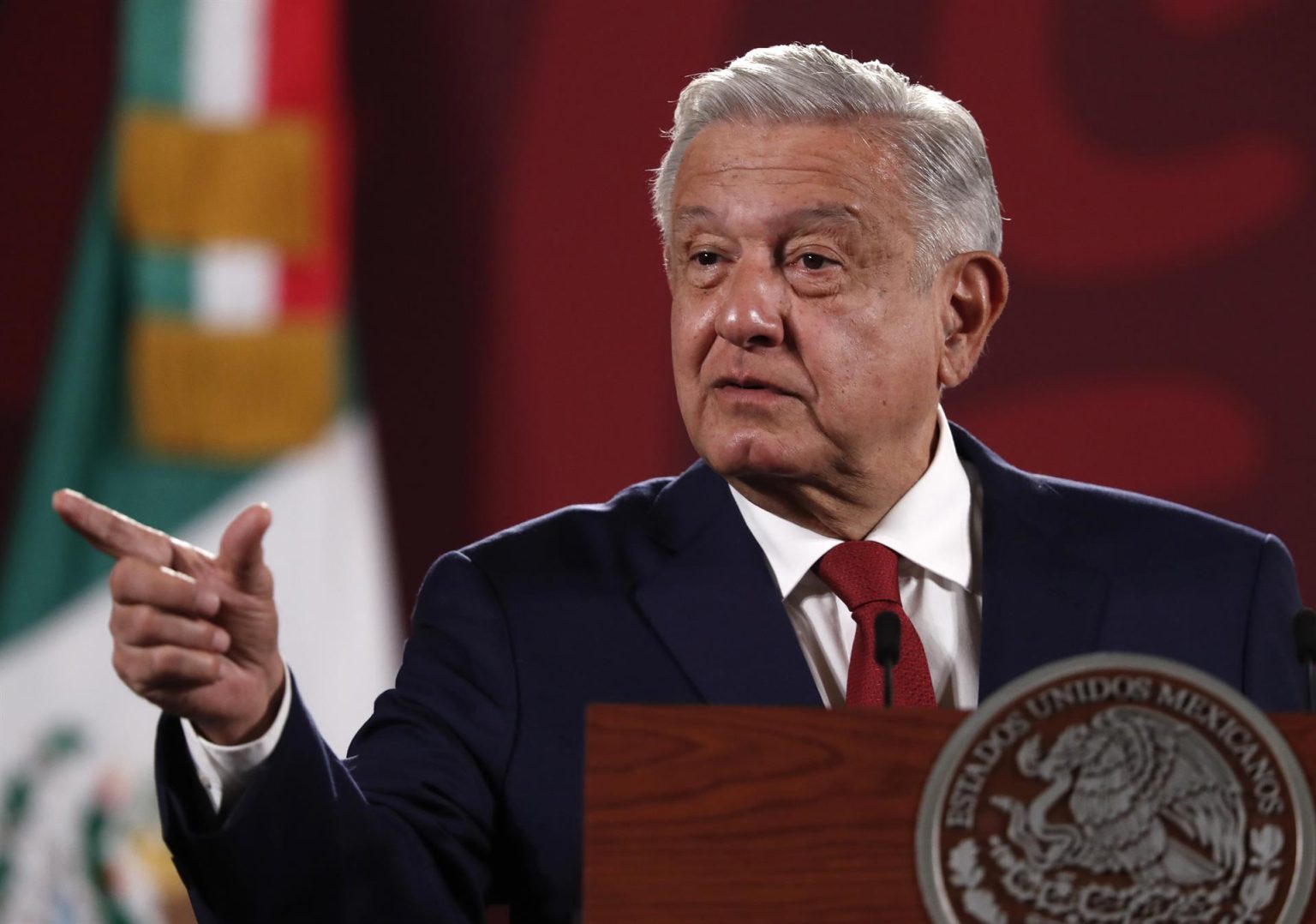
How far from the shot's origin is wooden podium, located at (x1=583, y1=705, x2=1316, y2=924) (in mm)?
1120

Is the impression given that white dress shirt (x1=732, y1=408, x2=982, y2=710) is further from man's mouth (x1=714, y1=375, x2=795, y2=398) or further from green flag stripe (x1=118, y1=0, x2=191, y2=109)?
green flag stripe (x1=118, y1=0, x2=191, y2=109)

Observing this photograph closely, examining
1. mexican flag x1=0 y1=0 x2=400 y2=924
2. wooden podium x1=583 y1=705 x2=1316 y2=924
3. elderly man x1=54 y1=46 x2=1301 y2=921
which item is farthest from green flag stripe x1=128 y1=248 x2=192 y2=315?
wooden podium x1=583 y1=705 x2=1316 y2=924

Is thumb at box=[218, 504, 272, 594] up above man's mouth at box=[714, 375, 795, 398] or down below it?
above

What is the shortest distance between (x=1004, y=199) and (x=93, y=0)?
1.79 meters

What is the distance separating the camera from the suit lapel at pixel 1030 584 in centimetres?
171

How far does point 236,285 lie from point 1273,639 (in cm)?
211

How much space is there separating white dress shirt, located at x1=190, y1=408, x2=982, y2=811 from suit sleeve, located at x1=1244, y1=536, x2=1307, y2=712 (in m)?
0.29

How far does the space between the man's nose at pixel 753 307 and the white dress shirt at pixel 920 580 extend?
0.19 m

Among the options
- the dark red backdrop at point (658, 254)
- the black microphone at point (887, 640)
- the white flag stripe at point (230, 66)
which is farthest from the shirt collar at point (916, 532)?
the white flag stripe at point (230, 66)

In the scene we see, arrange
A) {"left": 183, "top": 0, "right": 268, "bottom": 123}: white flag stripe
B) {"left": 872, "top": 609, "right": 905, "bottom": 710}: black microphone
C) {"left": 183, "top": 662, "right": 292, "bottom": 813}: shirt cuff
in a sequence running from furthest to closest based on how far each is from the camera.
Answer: {"left": 183, "top": 0, "right": 268, "bottom": 123}: white flag stripe < {"left": 872, "top": 609, "right": 905, "bottom": 710}: black microphone < {"left": 183, "top": 662, "right": 292, "bottom": 813}: shirt cuff

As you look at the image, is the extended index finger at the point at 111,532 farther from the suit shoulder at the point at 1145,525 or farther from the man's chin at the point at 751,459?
the suit shoulder at the point at 1145,525

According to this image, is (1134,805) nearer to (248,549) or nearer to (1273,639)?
(248,549)

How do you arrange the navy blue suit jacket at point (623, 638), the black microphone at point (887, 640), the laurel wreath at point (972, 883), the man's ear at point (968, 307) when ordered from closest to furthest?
the laurel wreath at point (972, 883), the black microphone at point (887, 640), the navy blue suit jacket at point (623, 638), the man's ear at point (968, 307)

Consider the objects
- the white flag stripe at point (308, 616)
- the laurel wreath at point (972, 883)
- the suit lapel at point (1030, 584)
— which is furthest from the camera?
the white flag stripe at point (308, 616)
